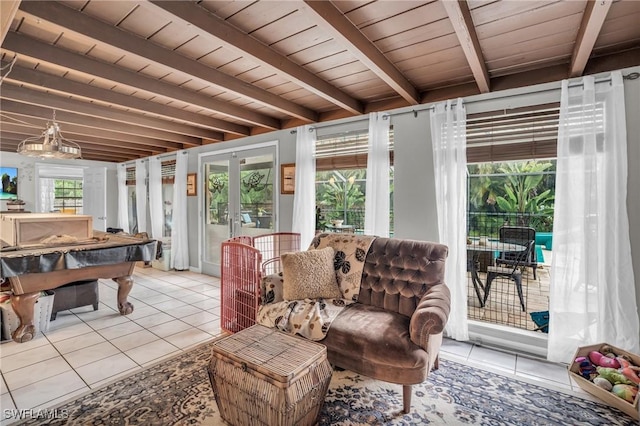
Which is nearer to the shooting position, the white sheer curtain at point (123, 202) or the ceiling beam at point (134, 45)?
the ceiling beam at point (134, 45)

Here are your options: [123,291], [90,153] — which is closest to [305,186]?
[123,291]

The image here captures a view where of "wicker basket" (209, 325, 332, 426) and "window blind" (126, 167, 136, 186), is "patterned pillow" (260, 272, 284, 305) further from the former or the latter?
"window blind" (126, 167, 136, 186)

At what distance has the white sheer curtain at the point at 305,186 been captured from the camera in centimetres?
368

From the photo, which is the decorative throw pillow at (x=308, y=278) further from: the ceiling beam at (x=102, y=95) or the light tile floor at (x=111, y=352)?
the ceiling beam at (x=102, y=95)

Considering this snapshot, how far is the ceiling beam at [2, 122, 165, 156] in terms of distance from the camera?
4043mm

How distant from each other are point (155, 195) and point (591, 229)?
20.9 feet

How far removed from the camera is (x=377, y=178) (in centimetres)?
315

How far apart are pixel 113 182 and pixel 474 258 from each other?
7.76 metres

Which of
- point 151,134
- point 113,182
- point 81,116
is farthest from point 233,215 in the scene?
point 113,182

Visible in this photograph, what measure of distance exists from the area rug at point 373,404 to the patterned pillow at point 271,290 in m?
0.69

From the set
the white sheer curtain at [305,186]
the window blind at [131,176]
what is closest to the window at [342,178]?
the white sheer curtain at [305,186]

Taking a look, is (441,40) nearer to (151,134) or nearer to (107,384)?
(107,384)

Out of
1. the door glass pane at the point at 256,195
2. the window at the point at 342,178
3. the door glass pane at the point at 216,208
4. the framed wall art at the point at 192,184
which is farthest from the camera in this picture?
the framed wall art at the point at 192,184

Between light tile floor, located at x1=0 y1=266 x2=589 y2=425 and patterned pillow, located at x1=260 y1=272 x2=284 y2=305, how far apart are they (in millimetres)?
813
